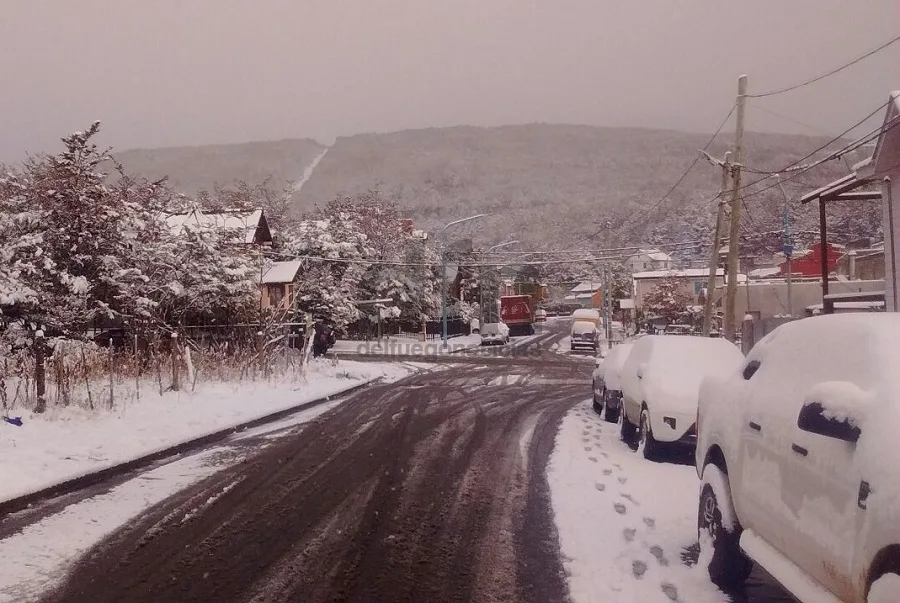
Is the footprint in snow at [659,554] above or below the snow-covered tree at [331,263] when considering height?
below

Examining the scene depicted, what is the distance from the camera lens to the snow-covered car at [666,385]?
9.89 meters

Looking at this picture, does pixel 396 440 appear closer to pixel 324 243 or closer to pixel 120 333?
pixel 120 333

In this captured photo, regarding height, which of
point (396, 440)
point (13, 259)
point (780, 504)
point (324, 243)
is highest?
point (324, 243)

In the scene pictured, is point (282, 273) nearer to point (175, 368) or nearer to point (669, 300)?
point (175, 368)

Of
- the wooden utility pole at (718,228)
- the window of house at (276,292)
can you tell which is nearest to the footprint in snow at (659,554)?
the wooden utility pole at (718,228)

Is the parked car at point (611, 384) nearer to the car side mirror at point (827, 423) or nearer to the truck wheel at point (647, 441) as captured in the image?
the truck wheel at point (647, 441)

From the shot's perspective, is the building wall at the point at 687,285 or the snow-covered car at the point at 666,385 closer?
the snow-covered car at the point at 666,385

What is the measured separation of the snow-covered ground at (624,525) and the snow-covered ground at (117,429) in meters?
5.76

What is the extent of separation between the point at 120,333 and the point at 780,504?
17.7 meters

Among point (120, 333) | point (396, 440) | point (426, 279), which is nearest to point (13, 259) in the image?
point (120, 333)

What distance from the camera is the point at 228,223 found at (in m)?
36.2

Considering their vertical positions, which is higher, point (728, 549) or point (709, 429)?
point (709, 429)

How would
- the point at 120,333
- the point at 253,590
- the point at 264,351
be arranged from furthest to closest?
1. the point at 264,351
2. the point at 120,333
3. the point at 253,590

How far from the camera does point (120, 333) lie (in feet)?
61.2
